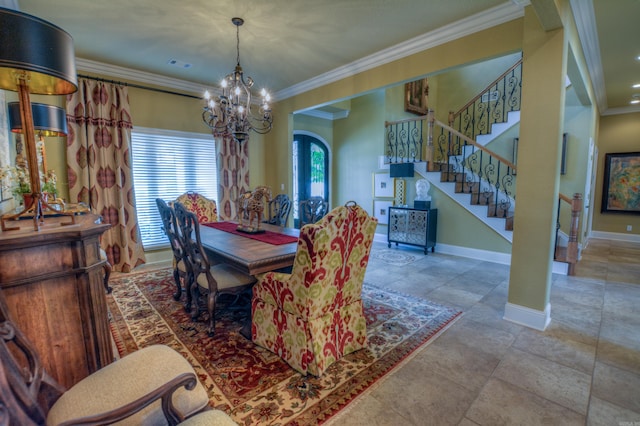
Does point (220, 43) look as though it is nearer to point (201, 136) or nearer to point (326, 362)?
point (201, 136)

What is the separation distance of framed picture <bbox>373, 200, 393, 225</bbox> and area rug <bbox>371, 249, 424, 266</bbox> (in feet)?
3.02

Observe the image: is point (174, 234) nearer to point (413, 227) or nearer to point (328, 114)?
point (413, 227)

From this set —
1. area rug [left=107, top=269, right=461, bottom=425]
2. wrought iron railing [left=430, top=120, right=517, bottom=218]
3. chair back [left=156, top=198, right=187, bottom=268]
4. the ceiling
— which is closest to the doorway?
the ceiling

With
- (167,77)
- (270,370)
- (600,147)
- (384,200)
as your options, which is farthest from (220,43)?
(600,147)

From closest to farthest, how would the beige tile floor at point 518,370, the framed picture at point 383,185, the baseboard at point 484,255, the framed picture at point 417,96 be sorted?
the beige tile floor at point 518,370
the baseboard at point 484,255
the framed picture at point 383,185
the framed picture at point 417,96

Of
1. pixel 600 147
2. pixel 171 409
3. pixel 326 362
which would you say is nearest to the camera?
pixel 171 409

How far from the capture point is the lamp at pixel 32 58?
1.09 meters

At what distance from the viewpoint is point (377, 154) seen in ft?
21.0

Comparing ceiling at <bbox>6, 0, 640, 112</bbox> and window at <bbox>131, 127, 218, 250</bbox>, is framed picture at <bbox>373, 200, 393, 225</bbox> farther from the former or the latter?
window at <bbox>131, 127, 218, 250</bbox>

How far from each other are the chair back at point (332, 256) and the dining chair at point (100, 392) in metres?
0.80

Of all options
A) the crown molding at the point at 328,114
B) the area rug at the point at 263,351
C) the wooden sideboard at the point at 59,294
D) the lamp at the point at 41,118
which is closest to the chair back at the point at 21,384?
the wooden sideboard at the point at 59,294

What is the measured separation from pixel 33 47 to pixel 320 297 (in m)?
1.80

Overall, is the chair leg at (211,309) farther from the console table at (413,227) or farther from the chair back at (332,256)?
the console table at (413,227)

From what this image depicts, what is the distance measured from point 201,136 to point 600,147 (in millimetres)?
8778
